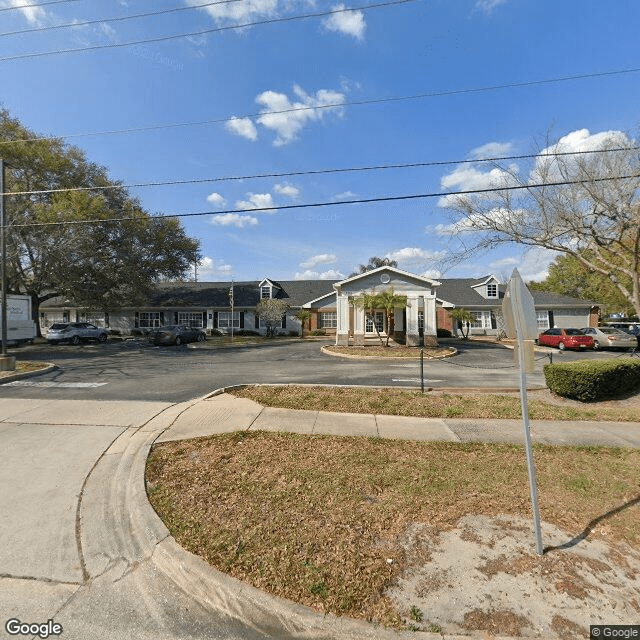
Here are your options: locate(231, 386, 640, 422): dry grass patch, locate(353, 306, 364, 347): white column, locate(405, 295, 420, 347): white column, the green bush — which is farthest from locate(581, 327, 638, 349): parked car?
locate(231, 386, 640, 422): dry grass patch

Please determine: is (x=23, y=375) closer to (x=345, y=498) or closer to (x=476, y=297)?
(x=345, y=498)

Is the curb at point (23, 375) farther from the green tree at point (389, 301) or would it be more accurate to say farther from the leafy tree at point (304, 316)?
the leafy tree at point (304, 316)

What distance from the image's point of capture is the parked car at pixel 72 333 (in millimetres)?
25484

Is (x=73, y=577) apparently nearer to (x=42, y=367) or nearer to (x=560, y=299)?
(x=42, y=367)

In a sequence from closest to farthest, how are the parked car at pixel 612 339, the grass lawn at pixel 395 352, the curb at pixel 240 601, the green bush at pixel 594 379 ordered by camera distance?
the curb at pixel 240 601
the green bush at pixel 594 379
the grass lawn at pixel 395 352
the parked car at pixel 612 339

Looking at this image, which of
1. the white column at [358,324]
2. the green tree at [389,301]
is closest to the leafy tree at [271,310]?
the white column at [358,324]

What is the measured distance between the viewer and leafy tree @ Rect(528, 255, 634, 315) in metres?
38.4

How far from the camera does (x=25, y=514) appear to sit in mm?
3742

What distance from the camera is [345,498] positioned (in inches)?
156

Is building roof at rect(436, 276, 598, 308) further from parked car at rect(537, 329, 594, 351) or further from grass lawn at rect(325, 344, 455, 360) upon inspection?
grass lawn at rect(325, 344, 455, 360)

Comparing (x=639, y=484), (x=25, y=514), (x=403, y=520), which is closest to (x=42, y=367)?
(x=25, y=514)

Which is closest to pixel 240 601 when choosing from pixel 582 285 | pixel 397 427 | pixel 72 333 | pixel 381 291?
pixel 397 427

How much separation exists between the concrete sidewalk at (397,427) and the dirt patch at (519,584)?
2725 millimetres

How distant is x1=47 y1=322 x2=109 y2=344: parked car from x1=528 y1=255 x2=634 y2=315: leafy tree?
4975cm
